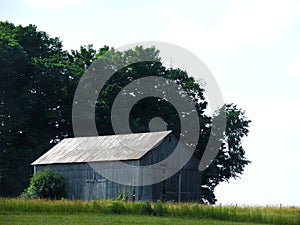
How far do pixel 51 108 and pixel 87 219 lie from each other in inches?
1370

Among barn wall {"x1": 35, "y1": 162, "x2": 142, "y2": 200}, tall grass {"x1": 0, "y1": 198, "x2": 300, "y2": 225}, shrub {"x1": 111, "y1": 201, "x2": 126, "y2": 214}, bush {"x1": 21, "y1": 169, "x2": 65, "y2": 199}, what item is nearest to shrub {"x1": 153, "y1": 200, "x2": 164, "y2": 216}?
tall grass {"x1": 0, "y1": 198, "x2": 300, "y2": 225}

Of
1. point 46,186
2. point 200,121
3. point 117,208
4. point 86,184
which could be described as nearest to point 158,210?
point 117,208

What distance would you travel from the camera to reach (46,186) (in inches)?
1949

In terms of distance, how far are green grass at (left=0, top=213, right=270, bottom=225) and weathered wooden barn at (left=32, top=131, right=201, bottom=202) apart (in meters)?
12.7

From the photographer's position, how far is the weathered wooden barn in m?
46.8

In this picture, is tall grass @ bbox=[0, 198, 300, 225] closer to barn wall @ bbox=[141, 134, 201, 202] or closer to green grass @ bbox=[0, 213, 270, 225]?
green grass @ bbox=[0, 213, 270, 225]

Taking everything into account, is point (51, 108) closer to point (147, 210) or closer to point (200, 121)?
point (200, 121)

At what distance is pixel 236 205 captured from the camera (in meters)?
38.4

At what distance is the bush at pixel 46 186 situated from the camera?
49188 mm

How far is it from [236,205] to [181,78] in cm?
3019

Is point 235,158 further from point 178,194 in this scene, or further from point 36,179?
point 36,179

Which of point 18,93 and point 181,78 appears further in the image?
point 181,78

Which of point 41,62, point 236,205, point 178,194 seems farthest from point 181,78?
point 236,205

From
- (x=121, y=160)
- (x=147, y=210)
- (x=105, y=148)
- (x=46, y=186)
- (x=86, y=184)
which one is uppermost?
(x=105, y=148)
